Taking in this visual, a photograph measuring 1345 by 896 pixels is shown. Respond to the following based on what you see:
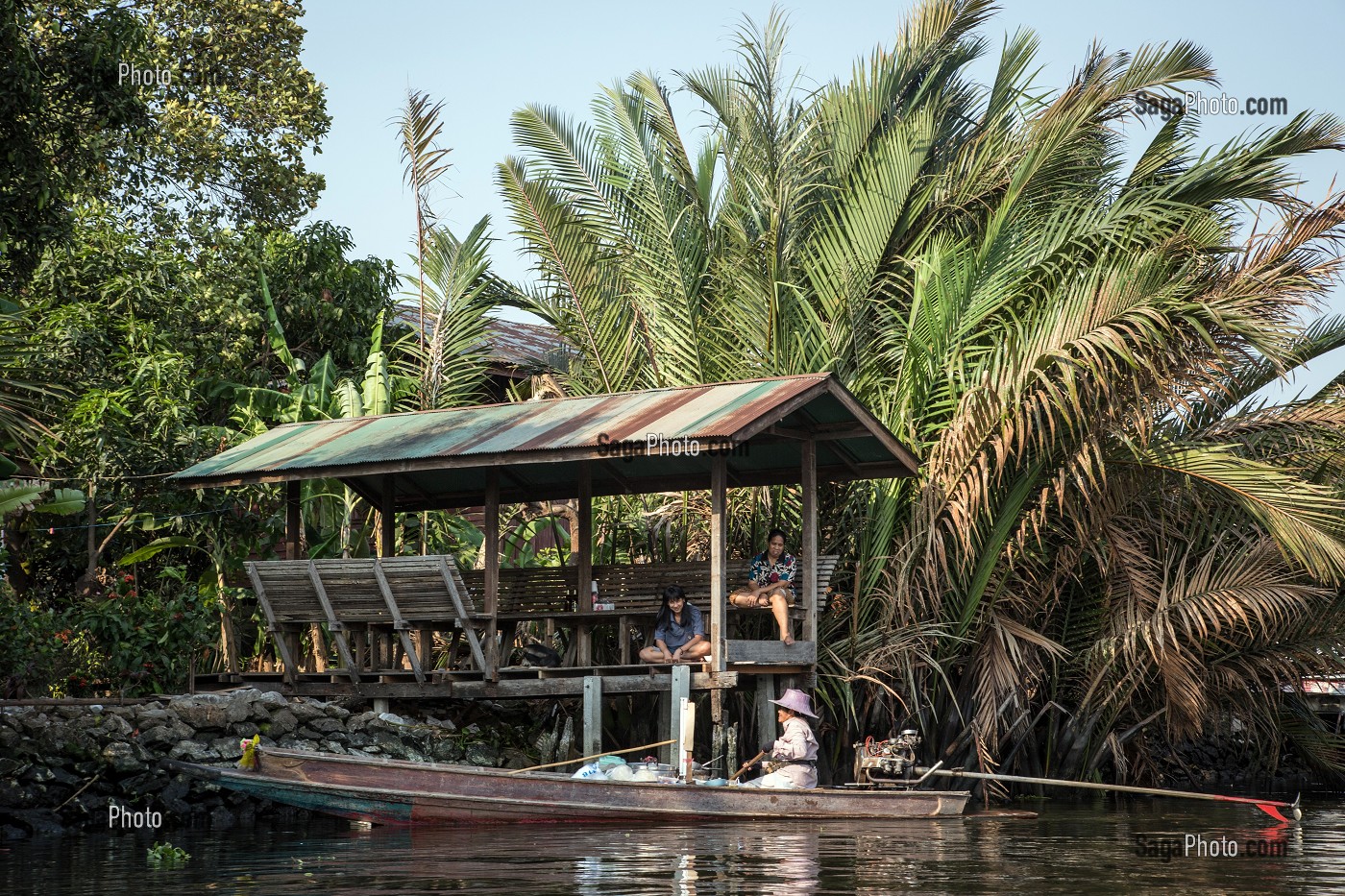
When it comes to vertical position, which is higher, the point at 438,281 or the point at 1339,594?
the point at 438,281

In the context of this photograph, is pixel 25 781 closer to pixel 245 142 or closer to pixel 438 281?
pixel 438 281

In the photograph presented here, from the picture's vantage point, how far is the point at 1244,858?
38.1 ft

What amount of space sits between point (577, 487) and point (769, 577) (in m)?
2.66

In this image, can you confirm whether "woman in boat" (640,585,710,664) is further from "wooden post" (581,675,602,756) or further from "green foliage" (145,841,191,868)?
"green foliage" (145,841,191,868)

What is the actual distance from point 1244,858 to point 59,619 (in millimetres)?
11583

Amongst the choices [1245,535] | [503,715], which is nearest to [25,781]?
[503,715]

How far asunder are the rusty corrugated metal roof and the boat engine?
2.88 metres

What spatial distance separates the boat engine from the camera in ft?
47.4

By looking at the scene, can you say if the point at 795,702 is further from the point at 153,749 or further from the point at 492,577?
the point at 153,749

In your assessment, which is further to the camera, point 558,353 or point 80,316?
point 558,353

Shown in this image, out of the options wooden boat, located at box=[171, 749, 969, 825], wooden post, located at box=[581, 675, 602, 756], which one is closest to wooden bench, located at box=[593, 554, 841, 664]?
wooden post, located at box=[581, 675, 602, 756]

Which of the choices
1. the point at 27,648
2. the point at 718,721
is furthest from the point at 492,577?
the point at 27,648

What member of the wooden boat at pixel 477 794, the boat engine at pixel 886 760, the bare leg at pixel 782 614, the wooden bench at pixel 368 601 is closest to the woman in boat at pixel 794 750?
the wooden boat at pixel 477 794

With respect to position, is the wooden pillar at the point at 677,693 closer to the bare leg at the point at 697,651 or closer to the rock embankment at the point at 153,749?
the bare leg at the point at 697,651
